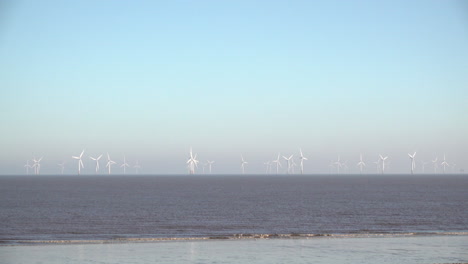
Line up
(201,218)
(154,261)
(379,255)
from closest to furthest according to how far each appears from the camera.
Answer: (154,261) < (379,255) < (201,218)

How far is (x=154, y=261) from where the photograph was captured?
979 inches

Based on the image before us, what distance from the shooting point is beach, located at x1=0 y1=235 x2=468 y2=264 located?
25.4 meters

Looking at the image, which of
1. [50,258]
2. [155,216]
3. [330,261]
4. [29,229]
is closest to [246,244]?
[330,261]

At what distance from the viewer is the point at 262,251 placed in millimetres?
28188

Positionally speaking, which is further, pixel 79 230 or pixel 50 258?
pixel 79 230

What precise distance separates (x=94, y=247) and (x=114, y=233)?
20.0 m

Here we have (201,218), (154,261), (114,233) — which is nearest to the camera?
(154,261)

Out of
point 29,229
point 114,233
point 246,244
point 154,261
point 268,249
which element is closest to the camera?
point 154,261

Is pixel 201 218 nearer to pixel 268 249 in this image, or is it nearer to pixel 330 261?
pixel 268 249

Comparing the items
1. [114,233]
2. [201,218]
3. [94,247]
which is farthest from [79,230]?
[94,247]

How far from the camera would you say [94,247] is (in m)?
30.1

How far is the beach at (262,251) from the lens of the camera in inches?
998

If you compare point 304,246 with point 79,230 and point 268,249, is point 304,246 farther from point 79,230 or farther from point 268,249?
point 79,230

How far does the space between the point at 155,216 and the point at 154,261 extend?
1739 inches
